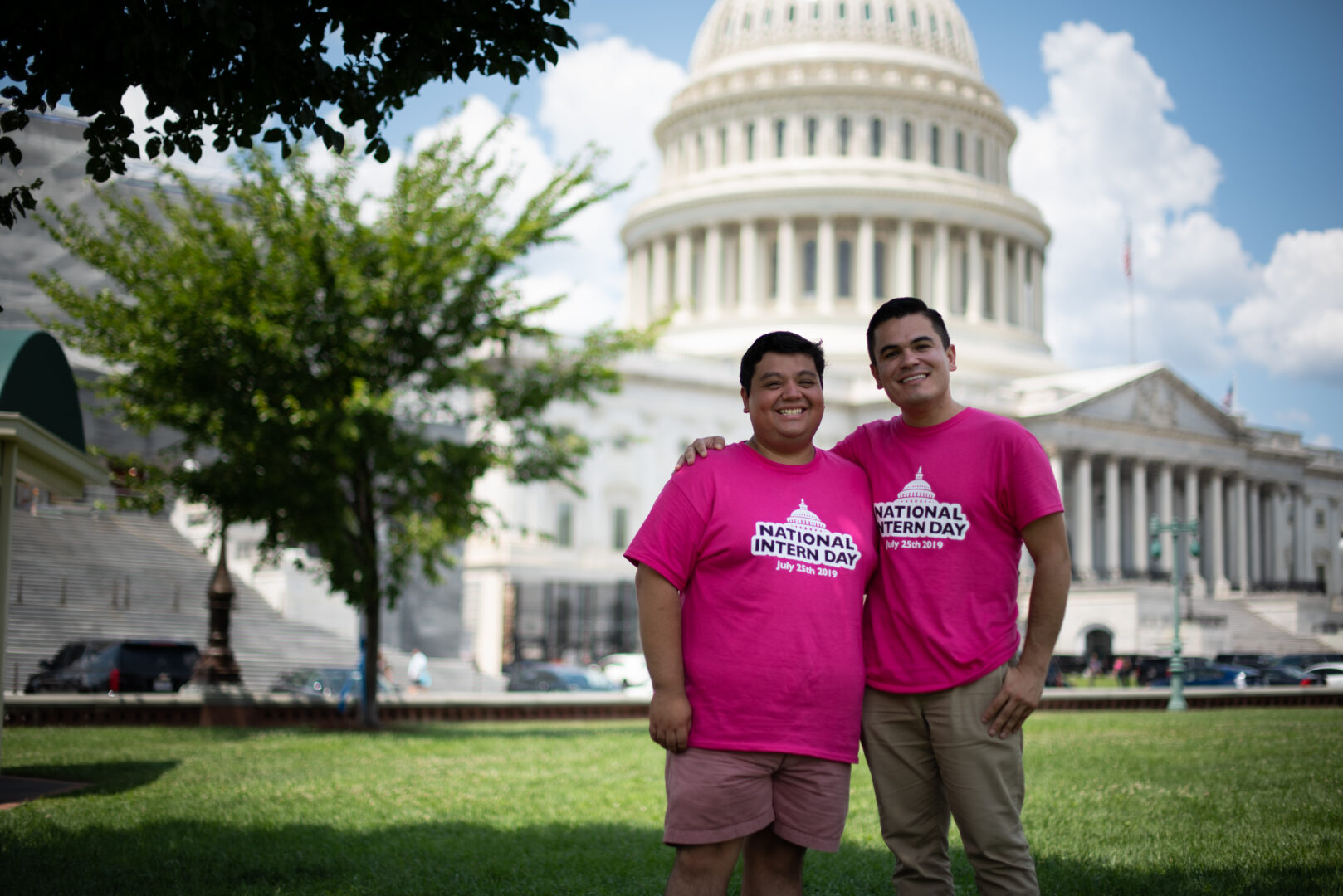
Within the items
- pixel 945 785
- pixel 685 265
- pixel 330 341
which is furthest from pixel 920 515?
pixel 685 265

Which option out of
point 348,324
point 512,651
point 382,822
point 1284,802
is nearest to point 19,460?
point 382,822

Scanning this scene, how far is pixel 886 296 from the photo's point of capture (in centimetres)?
7488

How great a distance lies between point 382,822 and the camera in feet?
31.1

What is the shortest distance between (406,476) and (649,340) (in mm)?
5135

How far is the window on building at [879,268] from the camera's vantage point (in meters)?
78.4

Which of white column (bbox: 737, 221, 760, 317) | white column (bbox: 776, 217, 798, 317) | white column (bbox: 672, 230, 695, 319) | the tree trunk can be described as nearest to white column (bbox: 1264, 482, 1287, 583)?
white column (bbox: 776, 217, 798, 317)

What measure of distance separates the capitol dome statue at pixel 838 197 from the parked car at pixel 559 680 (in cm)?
3828

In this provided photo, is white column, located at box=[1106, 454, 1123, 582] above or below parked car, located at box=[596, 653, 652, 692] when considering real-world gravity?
above

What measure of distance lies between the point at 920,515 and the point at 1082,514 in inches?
2678

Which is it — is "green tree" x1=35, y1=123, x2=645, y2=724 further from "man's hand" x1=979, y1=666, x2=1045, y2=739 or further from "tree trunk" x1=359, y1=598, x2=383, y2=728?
"man's hand" x1=979, y1=666, x2=1045, y2=739

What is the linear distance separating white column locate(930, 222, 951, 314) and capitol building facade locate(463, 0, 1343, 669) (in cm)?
12

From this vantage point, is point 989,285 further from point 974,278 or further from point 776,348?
point 776,348

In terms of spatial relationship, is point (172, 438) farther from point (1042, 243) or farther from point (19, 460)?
point (1042, 243)

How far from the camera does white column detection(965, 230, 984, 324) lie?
79.1 meters
